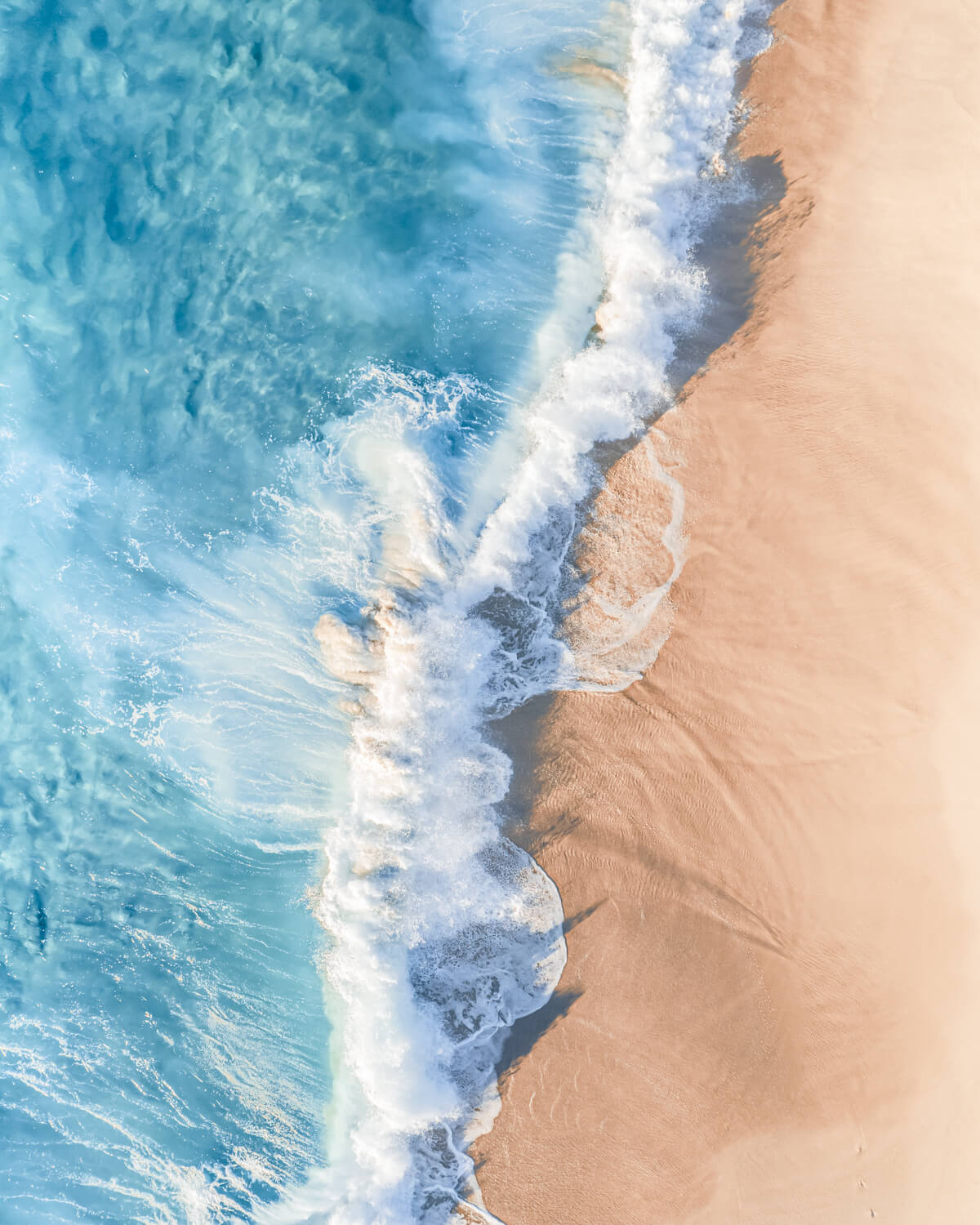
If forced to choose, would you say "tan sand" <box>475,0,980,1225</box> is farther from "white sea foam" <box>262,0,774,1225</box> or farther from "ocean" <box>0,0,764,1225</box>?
"ocean" <box>0,0,764,1225</box>

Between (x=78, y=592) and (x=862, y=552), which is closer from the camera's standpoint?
(x=862, y=552)

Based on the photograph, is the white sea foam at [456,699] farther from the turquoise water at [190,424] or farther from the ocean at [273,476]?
the turquoise water at [190,424]

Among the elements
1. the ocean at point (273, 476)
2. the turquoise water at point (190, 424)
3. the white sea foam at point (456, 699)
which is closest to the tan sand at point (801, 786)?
the white sea foam at point (456, 699)

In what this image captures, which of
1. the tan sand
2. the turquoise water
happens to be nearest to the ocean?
the turquoise water

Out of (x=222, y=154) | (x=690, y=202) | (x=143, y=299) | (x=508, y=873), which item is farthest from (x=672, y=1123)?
(x=222, y=154)

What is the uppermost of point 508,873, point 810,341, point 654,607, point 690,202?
point 690,202

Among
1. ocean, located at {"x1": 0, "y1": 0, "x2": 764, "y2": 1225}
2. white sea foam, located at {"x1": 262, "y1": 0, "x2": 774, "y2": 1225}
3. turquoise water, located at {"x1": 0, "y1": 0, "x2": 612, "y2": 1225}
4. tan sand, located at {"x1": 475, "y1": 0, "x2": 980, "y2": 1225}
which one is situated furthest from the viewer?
turquoise water, located at {"x1": 0, "y1": 0, "x2": 612, "y2": 1225}

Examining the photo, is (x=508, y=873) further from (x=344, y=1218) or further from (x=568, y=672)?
(x=344, y=1218)
